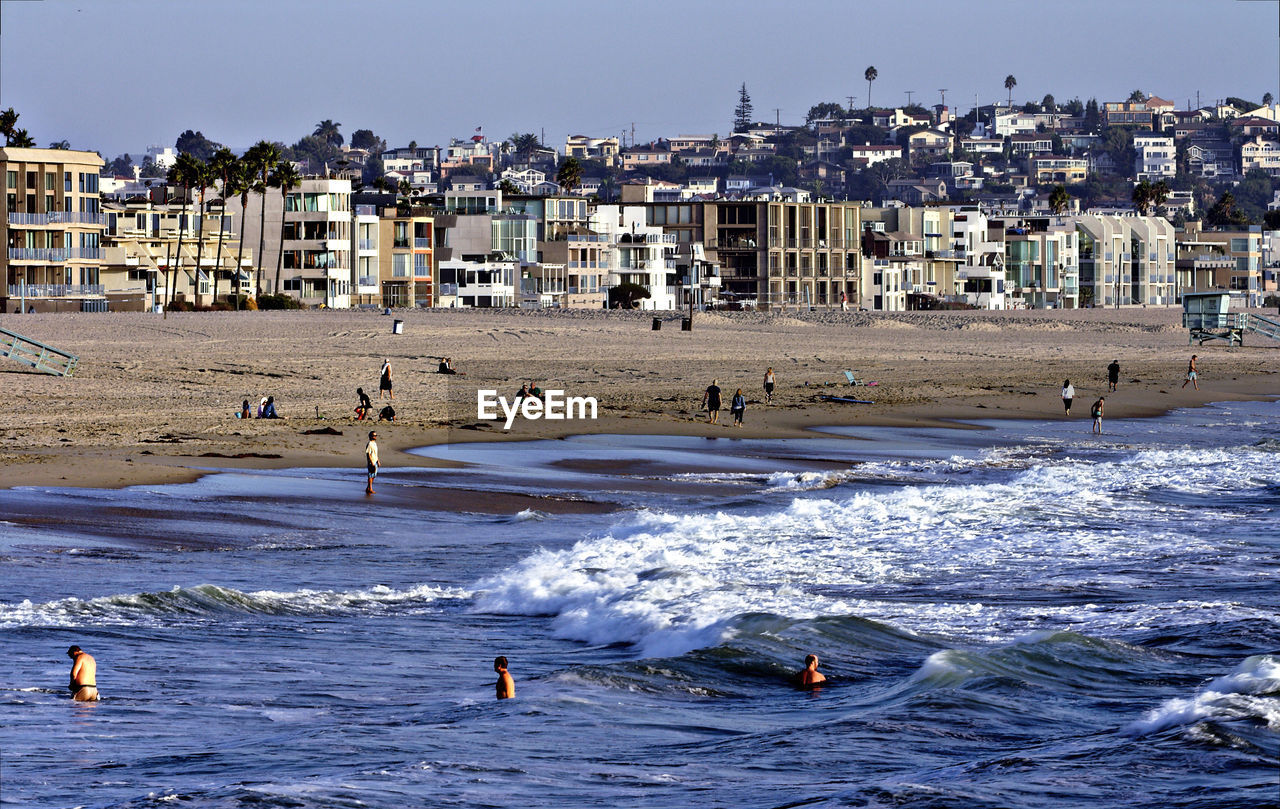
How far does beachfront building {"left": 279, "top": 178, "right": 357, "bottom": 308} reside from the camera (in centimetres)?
9119

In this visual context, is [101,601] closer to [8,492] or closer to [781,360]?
[8,492]

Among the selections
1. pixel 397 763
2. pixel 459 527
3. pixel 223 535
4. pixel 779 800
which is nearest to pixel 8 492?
pixel 223 535

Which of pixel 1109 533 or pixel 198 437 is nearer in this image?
pixel 1109 533

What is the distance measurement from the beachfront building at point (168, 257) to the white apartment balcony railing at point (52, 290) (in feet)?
10.0

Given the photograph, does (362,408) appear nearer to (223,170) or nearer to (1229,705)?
(1229,705)

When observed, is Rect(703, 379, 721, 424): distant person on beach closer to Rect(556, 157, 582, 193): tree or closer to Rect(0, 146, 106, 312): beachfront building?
Rect(0, 146, 106, 312): beachfront building

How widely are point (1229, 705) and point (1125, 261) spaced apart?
133580 millimetres

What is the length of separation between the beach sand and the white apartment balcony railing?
9983 mm

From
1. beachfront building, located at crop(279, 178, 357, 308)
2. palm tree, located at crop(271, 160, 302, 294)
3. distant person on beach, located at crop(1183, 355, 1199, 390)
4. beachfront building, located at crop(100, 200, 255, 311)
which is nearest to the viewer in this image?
distant person on beach, located at crop(1183, 355, 1199, 390)

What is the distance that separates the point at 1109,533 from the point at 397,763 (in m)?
14.4

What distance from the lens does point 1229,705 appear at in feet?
45.7

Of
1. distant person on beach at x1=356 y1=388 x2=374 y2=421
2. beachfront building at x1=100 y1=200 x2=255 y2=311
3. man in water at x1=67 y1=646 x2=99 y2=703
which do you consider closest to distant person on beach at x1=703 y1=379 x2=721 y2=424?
distant person on beach at x1=356 y1=388 x2=374 y2=421

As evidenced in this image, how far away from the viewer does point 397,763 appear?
1239 cm

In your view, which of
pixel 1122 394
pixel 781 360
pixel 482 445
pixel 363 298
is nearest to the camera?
pixel 482 445
